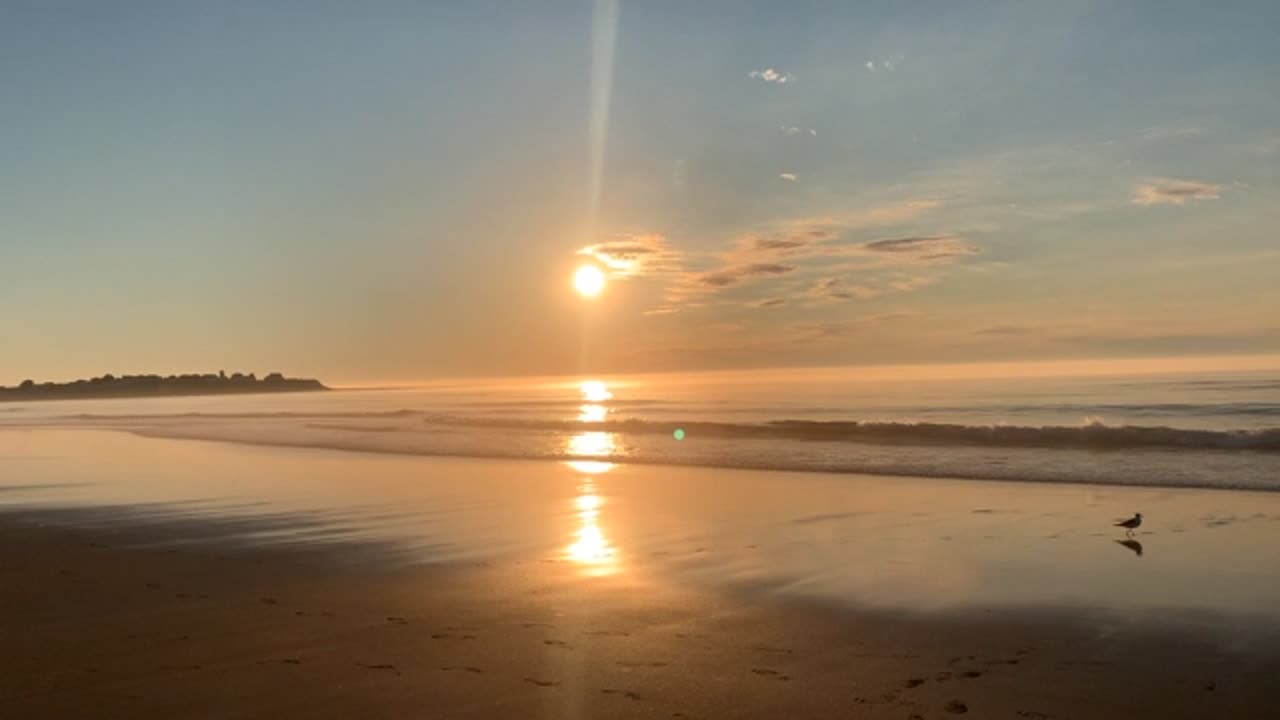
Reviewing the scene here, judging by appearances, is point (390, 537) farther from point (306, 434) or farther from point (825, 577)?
point (306, 434)

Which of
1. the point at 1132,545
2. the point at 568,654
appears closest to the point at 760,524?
the point at 1132,545

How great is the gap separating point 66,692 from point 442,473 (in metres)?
18.8

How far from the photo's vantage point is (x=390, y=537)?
1504 cm

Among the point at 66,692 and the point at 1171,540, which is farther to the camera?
the point at 1171,540

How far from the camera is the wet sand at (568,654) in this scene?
22.5 ft

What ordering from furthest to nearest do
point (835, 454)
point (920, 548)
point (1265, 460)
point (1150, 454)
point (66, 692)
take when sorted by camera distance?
1. point (835, 454)
2. point (1150, 454)
3. point (1265, 460)
4. point (920, 548)
5. point (66, 692)

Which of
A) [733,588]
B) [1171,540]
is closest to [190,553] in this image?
[733,588]

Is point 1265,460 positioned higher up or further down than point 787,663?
higher up

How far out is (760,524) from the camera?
16031 millimetres

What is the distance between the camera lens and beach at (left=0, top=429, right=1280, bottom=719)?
7082mm

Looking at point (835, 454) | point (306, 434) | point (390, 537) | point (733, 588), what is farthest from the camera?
point (306, 434)

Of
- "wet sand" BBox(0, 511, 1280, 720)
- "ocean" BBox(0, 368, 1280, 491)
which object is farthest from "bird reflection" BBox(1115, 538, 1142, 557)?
"ocean" BBox(0, 368, 1280, 491)

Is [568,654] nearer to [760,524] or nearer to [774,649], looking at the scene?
[774,649]

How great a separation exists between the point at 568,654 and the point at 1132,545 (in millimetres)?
9120
